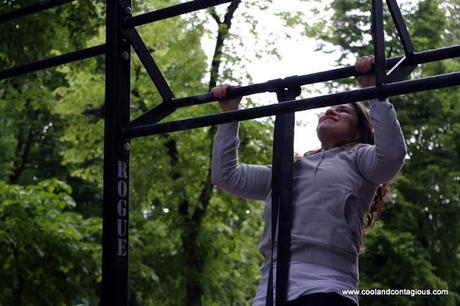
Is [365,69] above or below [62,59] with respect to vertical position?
below

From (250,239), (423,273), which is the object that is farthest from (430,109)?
(250,239)

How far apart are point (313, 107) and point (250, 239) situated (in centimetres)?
1197

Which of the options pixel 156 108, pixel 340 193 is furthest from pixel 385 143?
pixel 156 108

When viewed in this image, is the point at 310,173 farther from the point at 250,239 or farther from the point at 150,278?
the point at 250,239

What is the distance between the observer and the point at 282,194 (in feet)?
7.43

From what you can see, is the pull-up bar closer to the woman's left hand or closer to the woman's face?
the woman's left hand

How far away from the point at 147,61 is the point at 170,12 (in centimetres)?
21

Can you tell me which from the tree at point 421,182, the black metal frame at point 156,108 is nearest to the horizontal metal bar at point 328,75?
the black metal frame at point 156,108

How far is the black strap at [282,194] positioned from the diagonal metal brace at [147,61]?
0.46 meters

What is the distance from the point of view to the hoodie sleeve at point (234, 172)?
2.56 meters

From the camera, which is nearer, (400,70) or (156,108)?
(400,70)

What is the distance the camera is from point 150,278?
12289 millimetres

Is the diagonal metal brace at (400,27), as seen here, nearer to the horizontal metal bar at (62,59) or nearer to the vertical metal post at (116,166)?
the vertical metal post at (116,166)

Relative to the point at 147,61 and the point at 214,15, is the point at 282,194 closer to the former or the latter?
the point at 147,61
